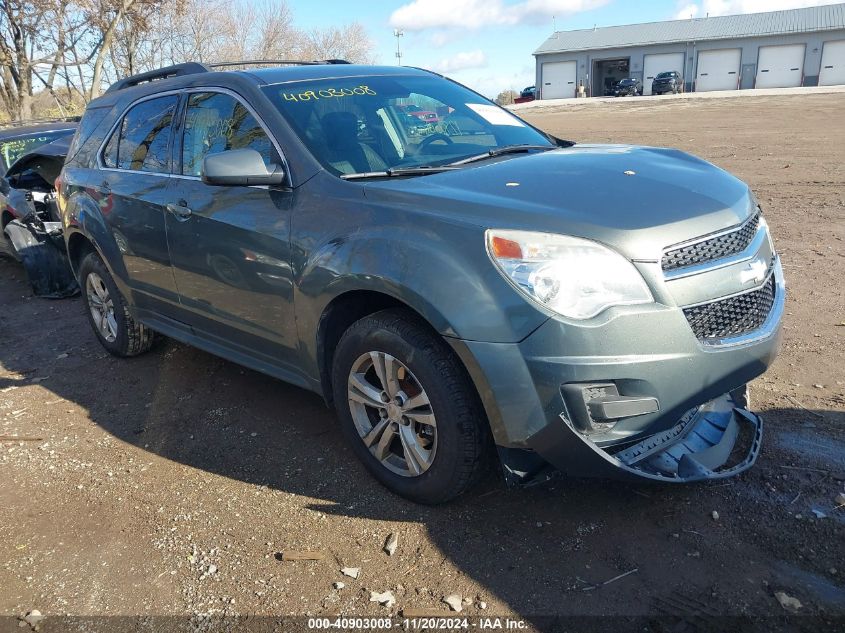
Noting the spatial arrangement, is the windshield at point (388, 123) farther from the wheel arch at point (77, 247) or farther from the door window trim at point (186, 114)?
the wheel arch at point (77, 247)

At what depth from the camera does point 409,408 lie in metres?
3.09

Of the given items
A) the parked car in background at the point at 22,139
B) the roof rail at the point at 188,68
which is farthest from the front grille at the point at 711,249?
the parked car in background at the point at 22,139

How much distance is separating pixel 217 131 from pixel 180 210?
0.50 metres

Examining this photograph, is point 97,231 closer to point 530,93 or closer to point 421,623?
point 421,623

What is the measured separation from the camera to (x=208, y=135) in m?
4.07

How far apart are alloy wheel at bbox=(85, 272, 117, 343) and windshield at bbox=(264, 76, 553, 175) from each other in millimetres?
2565

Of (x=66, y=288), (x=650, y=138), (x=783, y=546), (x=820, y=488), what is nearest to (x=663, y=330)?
(x=783, y=546)

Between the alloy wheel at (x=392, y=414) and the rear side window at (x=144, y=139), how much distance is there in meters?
2.01

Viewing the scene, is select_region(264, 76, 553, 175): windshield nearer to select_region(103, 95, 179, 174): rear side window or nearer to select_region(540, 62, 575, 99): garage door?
select_region(103, 95, 179, 174): rear side window

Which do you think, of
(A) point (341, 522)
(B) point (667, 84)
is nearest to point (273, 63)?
(A) point (341, 522)

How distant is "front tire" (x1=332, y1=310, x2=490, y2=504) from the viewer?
2.89 meters

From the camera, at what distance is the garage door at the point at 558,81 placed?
203 ft

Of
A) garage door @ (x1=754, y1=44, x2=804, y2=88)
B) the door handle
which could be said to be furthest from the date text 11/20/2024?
garage door @ (x1=754, y1=44, x2=804, y2=88)

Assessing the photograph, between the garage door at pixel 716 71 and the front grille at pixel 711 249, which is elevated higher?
the front grille at pixel 711 249
